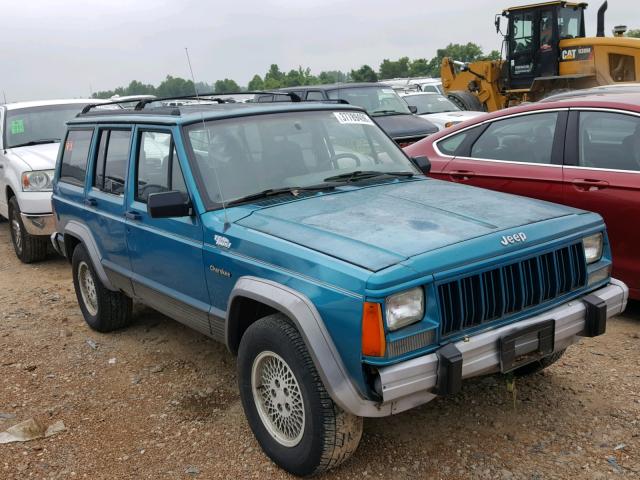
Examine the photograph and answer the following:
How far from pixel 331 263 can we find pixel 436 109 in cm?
1175

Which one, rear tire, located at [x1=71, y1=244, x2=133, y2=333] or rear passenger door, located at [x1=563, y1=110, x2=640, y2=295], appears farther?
rear tire, located at [x1=71, y1=244, x2=133, y2=333]

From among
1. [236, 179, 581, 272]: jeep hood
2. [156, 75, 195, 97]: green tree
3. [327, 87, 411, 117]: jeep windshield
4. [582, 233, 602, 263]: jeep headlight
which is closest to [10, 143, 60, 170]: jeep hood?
[156, 75, 195, 97]: green tree

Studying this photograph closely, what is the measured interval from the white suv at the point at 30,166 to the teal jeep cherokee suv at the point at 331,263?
3.12 metres

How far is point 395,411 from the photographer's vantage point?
9.41 feet

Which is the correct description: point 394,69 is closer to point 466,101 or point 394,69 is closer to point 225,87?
point 466,101

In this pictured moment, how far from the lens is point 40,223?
7.47m

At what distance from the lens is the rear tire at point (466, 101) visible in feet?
52.6

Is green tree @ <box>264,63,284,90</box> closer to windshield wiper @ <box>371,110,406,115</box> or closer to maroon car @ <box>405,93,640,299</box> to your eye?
windshield wiper @ <box>371,110,406,115</box>

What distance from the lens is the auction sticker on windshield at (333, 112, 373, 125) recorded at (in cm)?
455

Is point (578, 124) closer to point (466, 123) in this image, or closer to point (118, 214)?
point (466, 123)

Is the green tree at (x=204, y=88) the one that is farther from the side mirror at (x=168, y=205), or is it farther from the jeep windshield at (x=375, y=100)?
the jeep windshield at (x=375, y=100)

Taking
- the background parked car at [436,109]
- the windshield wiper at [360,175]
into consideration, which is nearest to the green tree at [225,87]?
the windshield wiper at [360,175]

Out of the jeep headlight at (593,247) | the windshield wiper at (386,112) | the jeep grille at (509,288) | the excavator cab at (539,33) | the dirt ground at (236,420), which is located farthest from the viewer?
the excavator cab at (539,33)

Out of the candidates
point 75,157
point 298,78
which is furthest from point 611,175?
point 298,78
